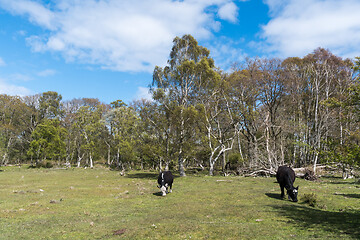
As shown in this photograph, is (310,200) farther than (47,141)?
No

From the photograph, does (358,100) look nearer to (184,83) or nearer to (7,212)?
(7,212)

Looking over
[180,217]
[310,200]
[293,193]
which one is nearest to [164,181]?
[180,217]

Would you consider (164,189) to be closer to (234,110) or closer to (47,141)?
(234,110)

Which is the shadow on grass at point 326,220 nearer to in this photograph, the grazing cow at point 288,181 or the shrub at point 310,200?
the shrub at point 310,200

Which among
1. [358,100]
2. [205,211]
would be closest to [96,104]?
[205,211]

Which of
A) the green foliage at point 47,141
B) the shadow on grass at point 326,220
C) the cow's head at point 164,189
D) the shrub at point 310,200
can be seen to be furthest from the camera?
the green foliage at point 47,141

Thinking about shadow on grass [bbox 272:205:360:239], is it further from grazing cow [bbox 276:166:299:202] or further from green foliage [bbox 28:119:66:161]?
green foliage [bbox 28:119:66:161]

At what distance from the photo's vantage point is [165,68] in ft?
128

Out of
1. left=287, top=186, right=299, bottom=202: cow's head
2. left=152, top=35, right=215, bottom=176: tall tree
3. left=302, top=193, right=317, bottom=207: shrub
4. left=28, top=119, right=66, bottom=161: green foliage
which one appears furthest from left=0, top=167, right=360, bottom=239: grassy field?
left=28, top=119, right=66, bottom=161: green foliage

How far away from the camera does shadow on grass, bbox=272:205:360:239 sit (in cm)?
949

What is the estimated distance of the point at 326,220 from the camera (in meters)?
11.0

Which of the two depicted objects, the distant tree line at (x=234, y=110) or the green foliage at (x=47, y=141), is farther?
the green foliage at (x=47, y=141)

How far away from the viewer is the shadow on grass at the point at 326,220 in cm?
949

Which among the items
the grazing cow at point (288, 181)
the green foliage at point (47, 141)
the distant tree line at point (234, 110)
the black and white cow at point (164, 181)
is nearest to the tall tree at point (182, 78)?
the distant tree line at point (234, 110)
